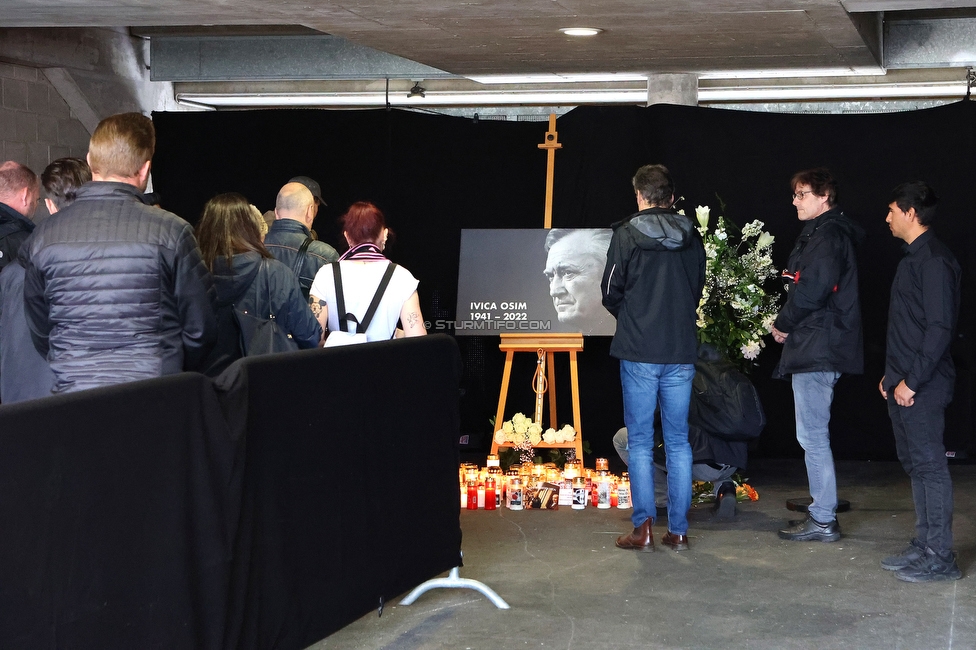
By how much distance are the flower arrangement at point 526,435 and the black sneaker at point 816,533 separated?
140 centimetres

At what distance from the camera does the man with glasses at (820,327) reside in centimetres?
445

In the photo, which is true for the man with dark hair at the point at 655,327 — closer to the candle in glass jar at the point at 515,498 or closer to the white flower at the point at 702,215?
the candle in glass jar at the point at 515,498

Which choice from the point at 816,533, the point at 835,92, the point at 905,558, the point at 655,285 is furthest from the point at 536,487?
the point at 835,92

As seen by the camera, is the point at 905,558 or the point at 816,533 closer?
the point at 905,558

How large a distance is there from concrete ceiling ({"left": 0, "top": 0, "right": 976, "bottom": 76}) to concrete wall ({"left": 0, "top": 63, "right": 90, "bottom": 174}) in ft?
4.08

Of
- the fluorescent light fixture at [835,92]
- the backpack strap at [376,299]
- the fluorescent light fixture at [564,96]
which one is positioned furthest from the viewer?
the fluorescent light fixture at [564,96]

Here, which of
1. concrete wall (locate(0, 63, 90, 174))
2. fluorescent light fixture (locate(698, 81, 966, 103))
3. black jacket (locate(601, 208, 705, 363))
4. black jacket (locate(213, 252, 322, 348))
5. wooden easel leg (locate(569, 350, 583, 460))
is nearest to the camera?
black jacket (locate(213, 252, 322, 348))

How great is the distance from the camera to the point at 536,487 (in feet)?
17.7

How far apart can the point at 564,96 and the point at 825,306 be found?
465cm

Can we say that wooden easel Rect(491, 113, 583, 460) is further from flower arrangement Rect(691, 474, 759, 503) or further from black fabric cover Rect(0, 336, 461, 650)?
black fabric cover Rect(0, 336, 461, 650)

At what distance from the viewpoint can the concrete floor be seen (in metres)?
3.38

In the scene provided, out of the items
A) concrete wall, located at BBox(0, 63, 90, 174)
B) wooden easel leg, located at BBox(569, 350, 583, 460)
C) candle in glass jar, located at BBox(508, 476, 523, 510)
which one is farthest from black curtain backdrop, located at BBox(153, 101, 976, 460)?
candle in glass jar, located at BBox(508, 476, 523, 510)

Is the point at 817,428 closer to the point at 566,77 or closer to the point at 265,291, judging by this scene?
the point at 265,291

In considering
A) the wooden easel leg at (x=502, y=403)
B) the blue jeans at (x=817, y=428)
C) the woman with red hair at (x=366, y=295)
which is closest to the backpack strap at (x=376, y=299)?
the woman with red hair at (x=366, y=295)
